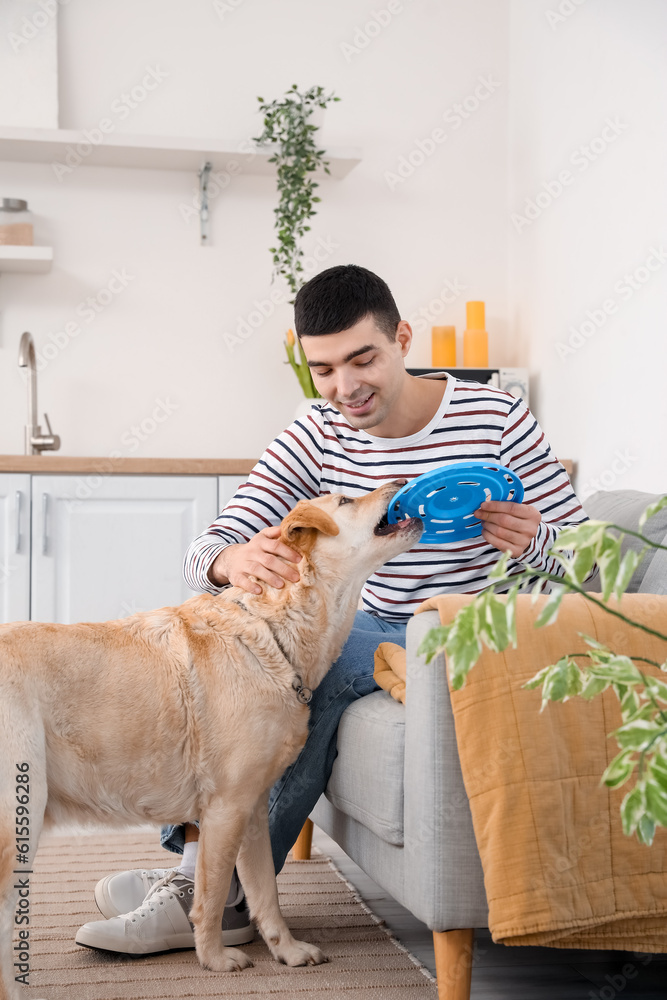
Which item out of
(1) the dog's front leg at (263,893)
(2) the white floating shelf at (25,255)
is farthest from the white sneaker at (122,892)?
(2) the white floating shelf at (25,255)

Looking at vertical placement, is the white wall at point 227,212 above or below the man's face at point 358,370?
above

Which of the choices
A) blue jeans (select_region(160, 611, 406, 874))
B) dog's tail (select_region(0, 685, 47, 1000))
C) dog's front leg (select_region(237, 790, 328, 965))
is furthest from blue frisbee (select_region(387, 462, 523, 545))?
dog's tail (select_region(0, 685, 47, 1000))

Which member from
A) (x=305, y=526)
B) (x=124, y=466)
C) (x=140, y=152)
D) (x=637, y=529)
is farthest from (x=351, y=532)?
(x=140, y=152)

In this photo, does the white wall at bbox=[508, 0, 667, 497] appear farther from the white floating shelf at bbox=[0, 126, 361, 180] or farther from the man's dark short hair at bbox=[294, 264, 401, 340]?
the man's dark short hair at bbox=[294, 264, 401, 340]

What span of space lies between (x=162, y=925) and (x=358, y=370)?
104 cm

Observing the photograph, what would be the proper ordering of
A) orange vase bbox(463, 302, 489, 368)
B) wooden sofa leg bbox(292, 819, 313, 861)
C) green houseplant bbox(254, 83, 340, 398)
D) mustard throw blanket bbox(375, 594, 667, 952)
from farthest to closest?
orange vase bbox(463, 302, 489, 368) < green houseplant bbox(254, 83, 340, 398) < wooden sofa leg bbox(292, 819, 313, 861) < mustard throw blanket bbox(375, 594, 667, 952)

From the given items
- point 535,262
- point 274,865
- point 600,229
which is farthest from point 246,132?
point 274,865

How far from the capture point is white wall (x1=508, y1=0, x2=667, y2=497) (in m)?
2.69

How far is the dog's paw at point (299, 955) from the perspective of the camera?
1550 mm

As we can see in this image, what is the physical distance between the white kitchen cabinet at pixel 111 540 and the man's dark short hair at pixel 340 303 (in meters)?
1.38

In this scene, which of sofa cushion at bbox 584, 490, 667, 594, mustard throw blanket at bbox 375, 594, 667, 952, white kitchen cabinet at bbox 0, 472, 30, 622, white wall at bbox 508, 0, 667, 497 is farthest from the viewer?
white kitchen cabinet at bbox 0, 472, 30, 622

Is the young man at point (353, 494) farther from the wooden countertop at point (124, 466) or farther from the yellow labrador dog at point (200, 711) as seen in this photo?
the wooden countertop at point (124, 466)

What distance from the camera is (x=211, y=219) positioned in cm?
360

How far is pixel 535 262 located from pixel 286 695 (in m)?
2.57
